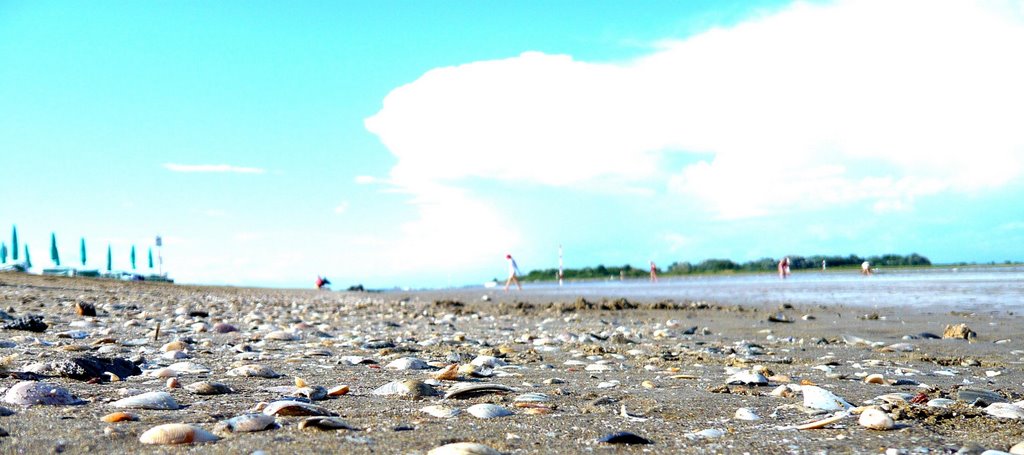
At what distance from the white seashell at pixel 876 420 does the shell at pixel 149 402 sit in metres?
2.71

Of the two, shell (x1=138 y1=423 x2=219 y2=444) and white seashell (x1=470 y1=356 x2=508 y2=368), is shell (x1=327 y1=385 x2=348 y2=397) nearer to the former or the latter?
shell (x1=138 y1=423 x2=219 y2=444)

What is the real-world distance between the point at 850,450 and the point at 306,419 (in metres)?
1.86

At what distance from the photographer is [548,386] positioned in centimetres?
395

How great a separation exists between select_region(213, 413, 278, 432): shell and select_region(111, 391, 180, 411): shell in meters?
0.50

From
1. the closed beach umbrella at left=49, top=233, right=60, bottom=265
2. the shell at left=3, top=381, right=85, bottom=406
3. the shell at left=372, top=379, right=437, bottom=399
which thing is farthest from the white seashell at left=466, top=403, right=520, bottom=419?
the closed beach umbrella at left=49, top=233, right=60, bottom=265

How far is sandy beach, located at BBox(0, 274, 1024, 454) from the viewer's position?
2.50 metres

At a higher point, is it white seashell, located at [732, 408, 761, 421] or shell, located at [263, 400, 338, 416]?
shell, located at [263, 400, 338, 416]

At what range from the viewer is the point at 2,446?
219 cm

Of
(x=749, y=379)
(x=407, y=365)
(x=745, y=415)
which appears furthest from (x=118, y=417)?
(x=749, y=379)

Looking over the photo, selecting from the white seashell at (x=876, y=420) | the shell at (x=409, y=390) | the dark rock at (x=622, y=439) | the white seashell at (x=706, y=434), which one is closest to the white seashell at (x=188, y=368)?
the shell at (x=409, y=390)

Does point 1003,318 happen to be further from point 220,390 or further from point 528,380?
point 220,390

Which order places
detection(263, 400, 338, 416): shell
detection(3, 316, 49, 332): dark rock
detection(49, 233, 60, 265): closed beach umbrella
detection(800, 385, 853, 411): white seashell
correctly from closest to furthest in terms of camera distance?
detection(263, 400, 338, 416): shell < detection(800, 385, 853, 411): white seashell < detection(3, 316, 49, 332): dark rock < detection(49, 233, 60, 265): closed beach umbrella

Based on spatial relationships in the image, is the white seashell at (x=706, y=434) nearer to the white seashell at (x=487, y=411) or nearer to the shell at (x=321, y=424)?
the white seashell at (x=487, y=411)

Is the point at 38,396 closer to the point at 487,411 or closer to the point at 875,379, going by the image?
the point at 487,411
